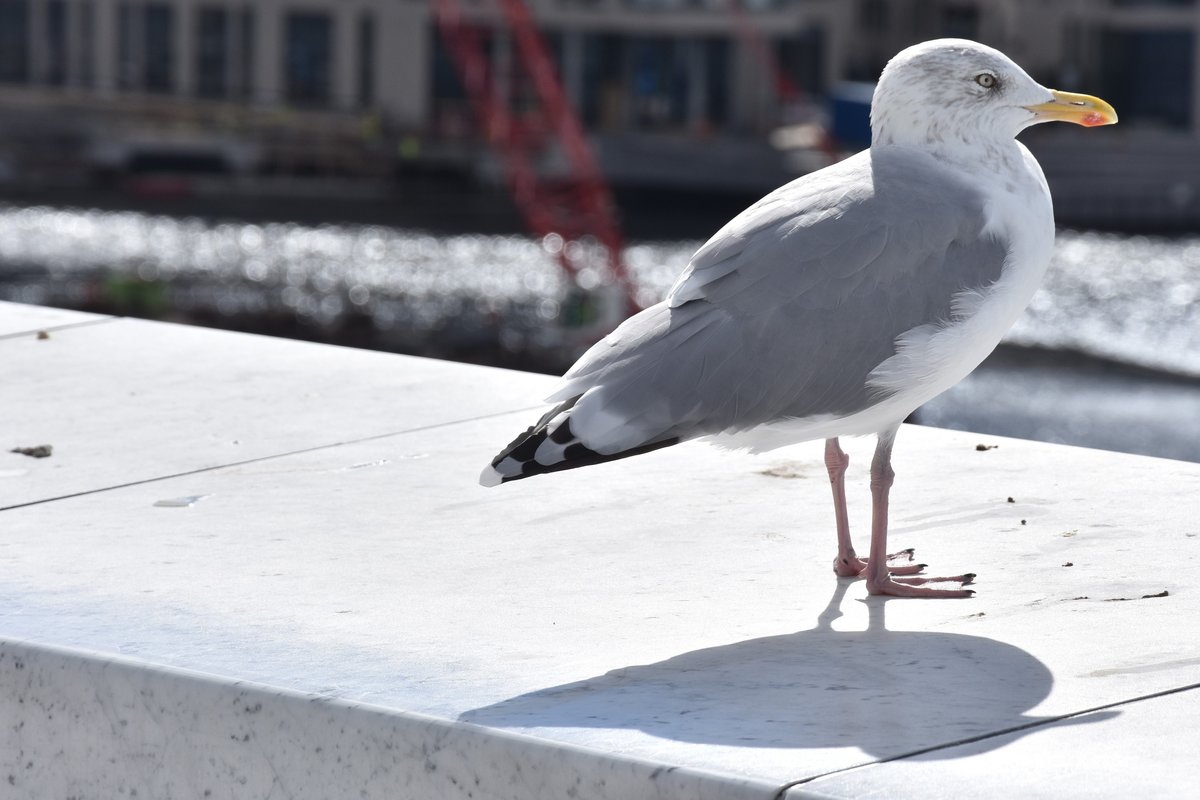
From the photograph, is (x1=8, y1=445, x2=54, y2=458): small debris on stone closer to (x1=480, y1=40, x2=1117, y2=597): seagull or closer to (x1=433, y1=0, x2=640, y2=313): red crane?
(x1=480, y1=40, x2=1117, y2=597): seagull

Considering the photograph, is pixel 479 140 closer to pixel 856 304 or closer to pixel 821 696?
pixel 856 304

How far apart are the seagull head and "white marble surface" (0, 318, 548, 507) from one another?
2142 millimetres

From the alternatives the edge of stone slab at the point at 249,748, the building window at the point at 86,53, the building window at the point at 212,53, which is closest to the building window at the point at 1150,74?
the building window at the point at 212,53

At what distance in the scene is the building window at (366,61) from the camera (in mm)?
79875

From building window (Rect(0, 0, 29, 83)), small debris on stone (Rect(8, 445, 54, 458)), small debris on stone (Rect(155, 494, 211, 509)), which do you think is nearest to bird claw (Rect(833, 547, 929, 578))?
small debris on stone (Rect(155, 494, 211, 509))

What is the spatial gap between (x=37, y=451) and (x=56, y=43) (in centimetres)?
8075

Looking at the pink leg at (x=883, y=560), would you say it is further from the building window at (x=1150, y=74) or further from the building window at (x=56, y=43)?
the building window at (x=56, y=43)

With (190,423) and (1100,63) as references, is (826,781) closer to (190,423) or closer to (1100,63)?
(190,423)

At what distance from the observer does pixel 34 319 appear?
7.76 metres

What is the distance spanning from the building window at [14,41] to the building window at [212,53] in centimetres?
794

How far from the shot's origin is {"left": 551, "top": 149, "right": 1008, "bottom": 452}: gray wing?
4207mm

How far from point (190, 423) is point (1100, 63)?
78.5 meters

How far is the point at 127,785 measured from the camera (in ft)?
11.8

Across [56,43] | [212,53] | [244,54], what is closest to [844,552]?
[244,54]
